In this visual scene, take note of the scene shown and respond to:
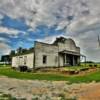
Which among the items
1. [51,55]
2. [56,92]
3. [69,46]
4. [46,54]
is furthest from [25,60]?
[56,92]

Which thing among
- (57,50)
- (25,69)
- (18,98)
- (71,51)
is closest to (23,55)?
(25,69)

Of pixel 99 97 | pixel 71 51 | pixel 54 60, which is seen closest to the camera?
pixel 99 97

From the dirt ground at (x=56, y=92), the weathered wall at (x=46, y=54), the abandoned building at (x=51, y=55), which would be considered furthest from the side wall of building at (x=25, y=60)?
the dirt ground at (x=56, y=92)

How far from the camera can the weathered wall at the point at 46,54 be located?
1624 inches

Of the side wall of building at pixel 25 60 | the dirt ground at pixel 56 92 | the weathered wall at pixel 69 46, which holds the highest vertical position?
the weathered wall at pixel 69 46

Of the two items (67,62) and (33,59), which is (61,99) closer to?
(33,59)

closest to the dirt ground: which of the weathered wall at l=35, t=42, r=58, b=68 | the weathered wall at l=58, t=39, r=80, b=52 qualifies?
the weathered wall at l=35, t=42, r=58, b=68

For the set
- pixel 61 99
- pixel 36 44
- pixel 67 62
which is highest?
pixel 36 44

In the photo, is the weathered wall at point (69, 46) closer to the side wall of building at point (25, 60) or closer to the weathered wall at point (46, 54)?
the weathered wall at point (46, 54)

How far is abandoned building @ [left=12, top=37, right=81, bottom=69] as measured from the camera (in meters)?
41.3

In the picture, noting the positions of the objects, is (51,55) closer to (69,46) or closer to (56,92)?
(69,46)

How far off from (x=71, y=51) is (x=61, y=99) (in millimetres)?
35781

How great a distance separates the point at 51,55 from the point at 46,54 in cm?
143

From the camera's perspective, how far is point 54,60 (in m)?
44.4
